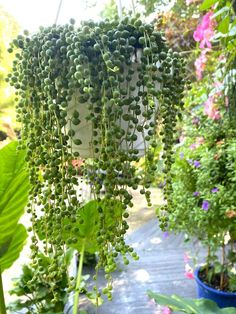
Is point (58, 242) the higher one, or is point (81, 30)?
point (81, 30)

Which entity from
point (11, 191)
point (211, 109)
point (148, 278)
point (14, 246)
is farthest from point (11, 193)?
point (148, 278)

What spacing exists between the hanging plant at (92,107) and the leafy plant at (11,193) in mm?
134

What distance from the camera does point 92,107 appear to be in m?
0.57

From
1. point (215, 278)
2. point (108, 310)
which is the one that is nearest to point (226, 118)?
point (215, 278)

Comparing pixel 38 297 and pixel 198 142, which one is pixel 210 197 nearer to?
pixel 198 142

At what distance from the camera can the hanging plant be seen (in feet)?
1.83

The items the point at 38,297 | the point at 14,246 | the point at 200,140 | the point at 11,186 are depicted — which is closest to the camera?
the point at 11,186

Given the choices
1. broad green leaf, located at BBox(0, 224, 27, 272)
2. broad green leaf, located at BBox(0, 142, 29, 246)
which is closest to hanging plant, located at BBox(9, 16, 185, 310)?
broad green leaf, located at BBox(0, 142, 29, 246)

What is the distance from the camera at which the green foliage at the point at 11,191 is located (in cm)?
77

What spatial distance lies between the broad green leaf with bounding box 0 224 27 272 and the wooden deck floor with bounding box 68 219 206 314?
1.13 meters

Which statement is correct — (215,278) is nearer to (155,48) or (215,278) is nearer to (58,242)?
Result: (58,242)

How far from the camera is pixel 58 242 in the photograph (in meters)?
0.60

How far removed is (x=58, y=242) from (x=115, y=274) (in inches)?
74.3

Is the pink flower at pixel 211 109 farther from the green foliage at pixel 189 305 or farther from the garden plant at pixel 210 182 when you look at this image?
the green foliage at pixel 189 305
